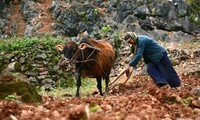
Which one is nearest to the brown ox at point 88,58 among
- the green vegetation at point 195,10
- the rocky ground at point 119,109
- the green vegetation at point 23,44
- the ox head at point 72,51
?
the ox head at point 72,51

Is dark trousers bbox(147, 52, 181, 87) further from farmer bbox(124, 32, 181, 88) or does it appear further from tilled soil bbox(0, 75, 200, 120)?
tilled soil bbox(0, 75, 200, 120)

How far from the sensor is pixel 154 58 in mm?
9695

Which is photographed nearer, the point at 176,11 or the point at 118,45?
the point at 118,45

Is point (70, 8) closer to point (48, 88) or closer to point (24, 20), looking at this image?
point (24, 20)

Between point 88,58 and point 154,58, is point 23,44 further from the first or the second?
point 154,58

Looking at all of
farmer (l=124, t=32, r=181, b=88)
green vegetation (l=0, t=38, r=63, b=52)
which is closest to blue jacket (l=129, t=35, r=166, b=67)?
farmer (l=124, t=32, r=181, b=88)

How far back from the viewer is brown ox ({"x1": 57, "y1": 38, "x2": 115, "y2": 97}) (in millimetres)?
12586

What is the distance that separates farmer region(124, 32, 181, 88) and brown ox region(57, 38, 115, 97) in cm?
310

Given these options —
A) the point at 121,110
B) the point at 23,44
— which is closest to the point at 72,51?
the point at 23,44

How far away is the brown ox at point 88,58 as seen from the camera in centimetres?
1259

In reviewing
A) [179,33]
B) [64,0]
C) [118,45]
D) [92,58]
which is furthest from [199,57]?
[64,0]

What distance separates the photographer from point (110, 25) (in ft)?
85.6

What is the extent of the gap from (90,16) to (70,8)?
1.32m

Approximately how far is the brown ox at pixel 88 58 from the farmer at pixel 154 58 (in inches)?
122
